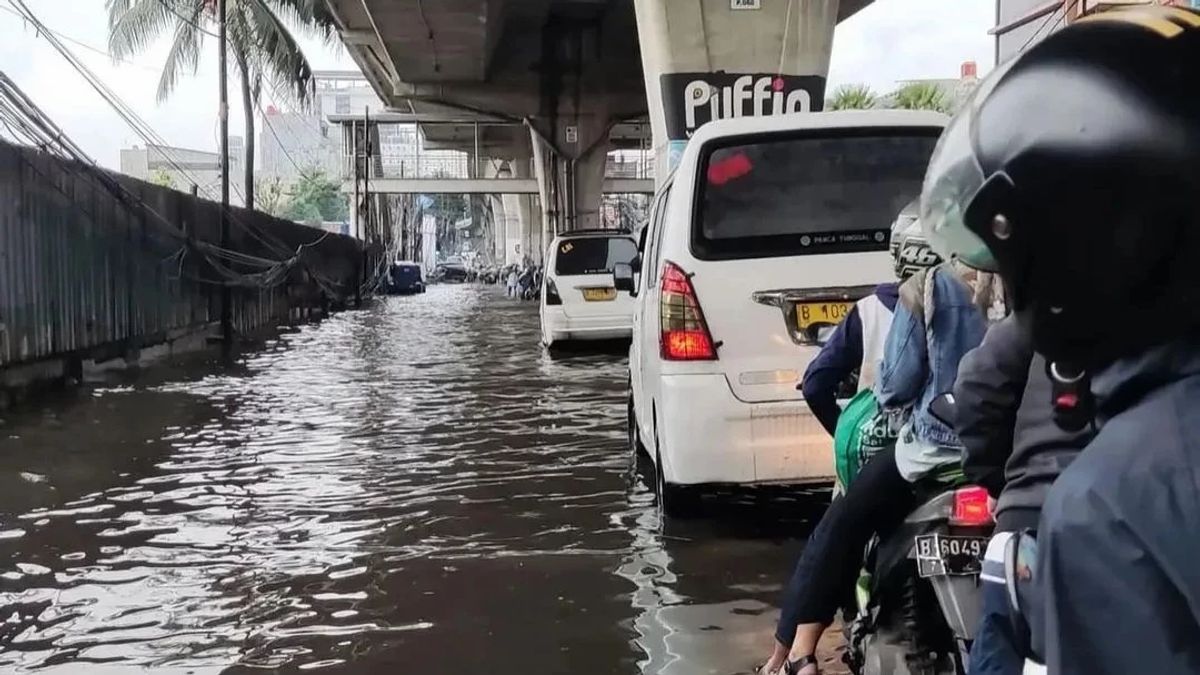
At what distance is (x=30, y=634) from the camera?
4715mm

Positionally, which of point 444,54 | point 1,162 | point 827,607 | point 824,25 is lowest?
point 827,607

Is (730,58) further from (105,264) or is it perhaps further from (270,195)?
(270,195)

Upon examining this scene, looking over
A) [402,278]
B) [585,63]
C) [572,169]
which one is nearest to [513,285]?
[402,278]

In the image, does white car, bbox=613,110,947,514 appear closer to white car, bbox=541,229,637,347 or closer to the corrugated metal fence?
the corrugated metal fence

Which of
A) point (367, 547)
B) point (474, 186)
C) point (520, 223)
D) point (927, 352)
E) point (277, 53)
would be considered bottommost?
point (367, 547)

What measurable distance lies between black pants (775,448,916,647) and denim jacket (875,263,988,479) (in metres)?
0.23

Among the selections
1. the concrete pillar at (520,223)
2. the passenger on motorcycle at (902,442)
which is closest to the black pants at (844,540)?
the passenger on motorcycle at (902,442)

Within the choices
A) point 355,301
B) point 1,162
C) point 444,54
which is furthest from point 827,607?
point 355,301

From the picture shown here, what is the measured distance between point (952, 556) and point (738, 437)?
9.41 ft

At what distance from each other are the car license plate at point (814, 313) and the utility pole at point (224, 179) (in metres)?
14.3

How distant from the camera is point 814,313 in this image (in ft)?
17.8

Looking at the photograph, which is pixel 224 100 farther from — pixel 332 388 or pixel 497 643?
pixel 497 643

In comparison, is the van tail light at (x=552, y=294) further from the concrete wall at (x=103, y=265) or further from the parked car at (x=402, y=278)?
the parked car at (x=402, y=278)

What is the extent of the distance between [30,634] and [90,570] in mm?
969
